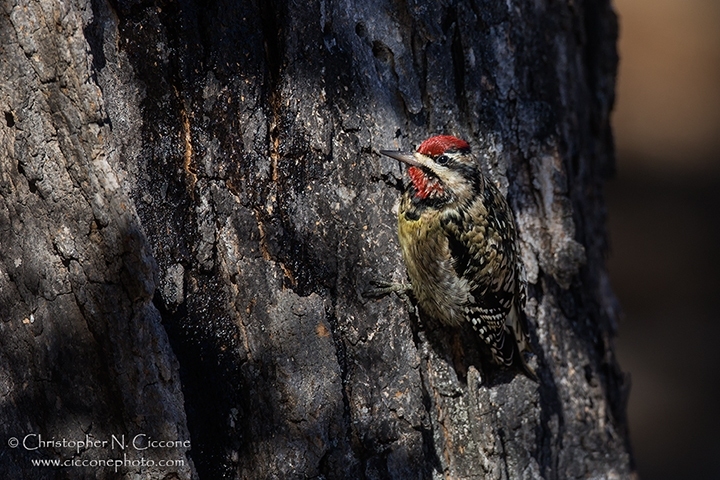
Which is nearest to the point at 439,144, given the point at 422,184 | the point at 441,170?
the point at 441,170

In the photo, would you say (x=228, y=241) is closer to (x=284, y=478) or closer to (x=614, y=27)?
(x=284, y=478)

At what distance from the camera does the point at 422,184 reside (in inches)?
122

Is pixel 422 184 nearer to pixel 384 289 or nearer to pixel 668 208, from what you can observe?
pixel 384 289

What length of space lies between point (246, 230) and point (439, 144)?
0.81m

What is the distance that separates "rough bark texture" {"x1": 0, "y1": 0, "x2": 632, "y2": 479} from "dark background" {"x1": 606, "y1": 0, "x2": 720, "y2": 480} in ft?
16.4

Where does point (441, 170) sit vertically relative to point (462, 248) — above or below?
above

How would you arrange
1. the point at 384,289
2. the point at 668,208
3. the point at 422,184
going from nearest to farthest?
the point at 384,289, the point at 422,184, the point at 668,208

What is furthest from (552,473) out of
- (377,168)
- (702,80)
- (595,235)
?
(702,80)

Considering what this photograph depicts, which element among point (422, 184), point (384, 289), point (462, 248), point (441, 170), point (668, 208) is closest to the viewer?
point (384, 289)

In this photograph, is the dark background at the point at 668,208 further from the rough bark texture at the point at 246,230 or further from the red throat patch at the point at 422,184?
the red throat patch at the point at 422,184

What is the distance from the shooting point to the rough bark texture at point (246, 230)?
2.42m

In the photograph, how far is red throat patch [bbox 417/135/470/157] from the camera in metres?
2.88

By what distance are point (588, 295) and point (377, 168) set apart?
1235mm

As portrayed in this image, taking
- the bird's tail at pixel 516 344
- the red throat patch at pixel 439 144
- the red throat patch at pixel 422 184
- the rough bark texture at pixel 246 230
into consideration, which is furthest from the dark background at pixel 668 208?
the red throat patch at pixel 439 144
